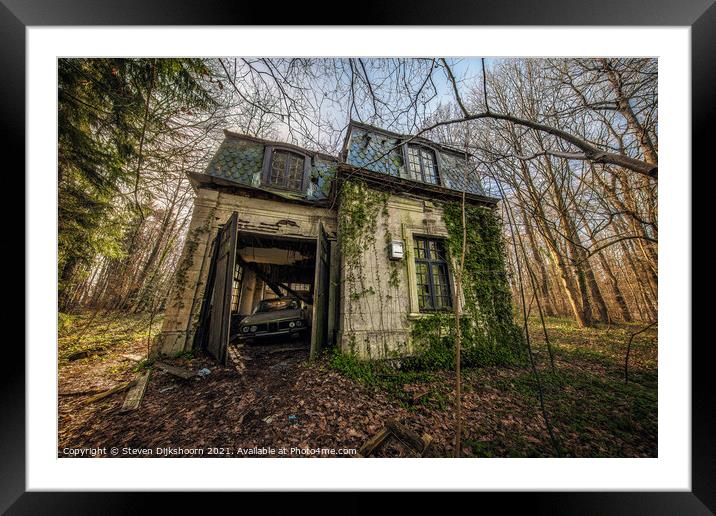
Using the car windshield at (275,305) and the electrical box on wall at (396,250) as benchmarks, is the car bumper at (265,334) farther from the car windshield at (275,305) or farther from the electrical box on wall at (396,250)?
the electrical box on wall at (396,250)

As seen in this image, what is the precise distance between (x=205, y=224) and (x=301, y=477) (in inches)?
218

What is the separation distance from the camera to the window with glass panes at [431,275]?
5125mm

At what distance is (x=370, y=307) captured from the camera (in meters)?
4.56

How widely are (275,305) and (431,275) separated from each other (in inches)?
195

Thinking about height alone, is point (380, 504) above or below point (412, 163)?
below

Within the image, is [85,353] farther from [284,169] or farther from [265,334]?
[284,169]

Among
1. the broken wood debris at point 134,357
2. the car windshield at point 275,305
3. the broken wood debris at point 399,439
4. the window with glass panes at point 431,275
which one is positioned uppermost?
the window with glass panes at point 431,275

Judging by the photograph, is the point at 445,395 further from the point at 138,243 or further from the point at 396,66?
the point at 138,243

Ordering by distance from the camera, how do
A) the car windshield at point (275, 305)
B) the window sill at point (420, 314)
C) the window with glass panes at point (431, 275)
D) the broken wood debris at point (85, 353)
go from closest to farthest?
the broken wood debris at point (85, 353) → the window sill at point (420, 314) → the window with glass panes at point (431, 275) → the car windshield at point (275, 305)
